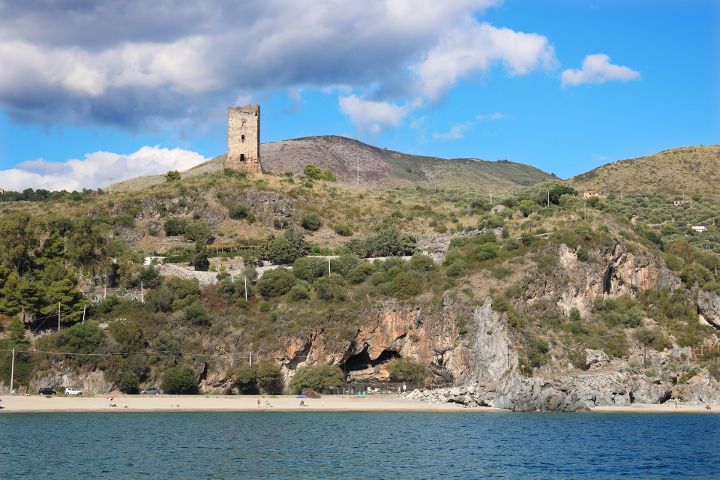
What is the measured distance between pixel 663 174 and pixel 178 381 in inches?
3519

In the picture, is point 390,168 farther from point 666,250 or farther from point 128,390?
point 128,390

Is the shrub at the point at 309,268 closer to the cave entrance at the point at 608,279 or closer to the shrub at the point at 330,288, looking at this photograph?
the shrub at the point at 330,288

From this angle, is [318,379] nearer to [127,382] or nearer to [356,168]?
[127,382]

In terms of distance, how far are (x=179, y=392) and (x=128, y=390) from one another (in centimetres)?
362

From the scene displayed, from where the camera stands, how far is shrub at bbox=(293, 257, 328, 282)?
81.6 m

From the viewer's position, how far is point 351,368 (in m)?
75.9

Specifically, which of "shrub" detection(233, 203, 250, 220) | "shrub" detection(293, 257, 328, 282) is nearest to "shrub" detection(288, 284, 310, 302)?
"shrub" detection(293, 257, 328, 282)

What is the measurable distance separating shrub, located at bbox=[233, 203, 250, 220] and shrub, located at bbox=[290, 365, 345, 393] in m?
32.5

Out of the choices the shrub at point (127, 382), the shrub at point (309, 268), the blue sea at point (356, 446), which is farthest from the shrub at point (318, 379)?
the shrub at point (309, 268)

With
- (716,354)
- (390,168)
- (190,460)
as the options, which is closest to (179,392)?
(190,460)

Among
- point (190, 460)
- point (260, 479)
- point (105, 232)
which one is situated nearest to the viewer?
point (260, 479)

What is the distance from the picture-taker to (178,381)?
6838 cm

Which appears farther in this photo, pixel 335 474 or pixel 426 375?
pixel 426 375

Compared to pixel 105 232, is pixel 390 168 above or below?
above
